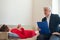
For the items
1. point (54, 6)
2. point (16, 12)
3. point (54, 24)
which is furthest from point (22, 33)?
point (54, 6)

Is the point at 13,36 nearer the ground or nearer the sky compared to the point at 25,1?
nearer the ground

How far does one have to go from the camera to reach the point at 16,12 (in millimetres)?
4445

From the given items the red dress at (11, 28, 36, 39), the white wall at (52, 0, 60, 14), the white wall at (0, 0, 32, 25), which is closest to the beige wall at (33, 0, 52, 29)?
the white wall at (0, 0, 32, 25)

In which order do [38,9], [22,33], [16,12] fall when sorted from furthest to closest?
[38,9]
[16,12]
[22,33]

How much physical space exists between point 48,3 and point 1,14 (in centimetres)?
136

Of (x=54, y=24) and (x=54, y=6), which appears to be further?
(x=54, y=6)

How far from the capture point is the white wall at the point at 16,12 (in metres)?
4.25

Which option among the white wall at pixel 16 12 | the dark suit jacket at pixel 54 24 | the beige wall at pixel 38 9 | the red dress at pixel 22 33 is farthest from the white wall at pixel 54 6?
the red dress at pixel 22 33

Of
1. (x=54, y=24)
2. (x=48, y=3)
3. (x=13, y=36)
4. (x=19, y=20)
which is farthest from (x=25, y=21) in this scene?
(x=13, y=36)

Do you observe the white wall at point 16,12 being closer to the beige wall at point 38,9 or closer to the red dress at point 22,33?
the beige wall at point 38,9

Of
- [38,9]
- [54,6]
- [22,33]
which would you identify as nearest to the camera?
[22,33]

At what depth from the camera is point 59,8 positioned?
14.5 ft

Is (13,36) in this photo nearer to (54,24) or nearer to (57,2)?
(54,24)

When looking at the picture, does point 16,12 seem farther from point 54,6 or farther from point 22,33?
point 22,33
